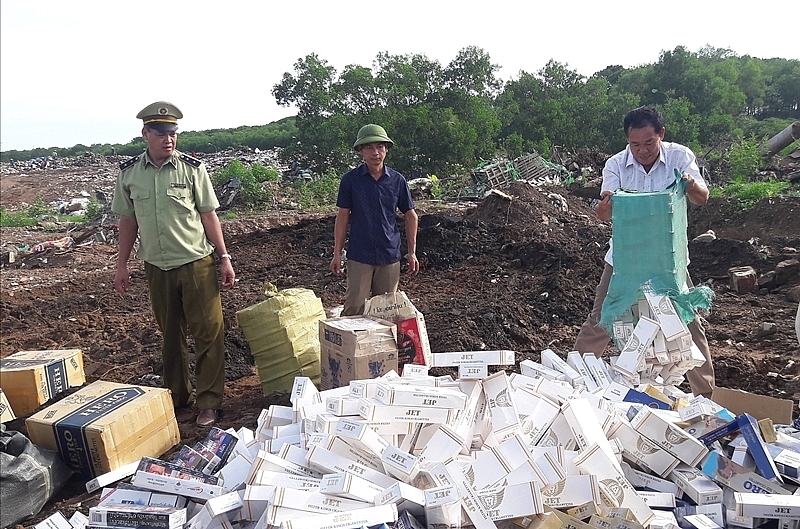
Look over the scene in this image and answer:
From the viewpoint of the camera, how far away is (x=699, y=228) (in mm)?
10406

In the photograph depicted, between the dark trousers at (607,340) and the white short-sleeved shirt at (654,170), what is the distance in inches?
12.6

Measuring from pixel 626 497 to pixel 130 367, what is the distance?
175 inches

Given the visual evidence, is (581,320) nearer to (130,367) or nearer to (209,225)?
(209,225)

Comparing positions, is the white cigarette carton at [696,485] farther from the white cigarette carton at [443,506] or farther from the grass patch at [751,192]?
the grass patch at [751,192]

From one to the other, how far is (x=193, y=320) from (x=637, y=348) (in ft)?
8.88

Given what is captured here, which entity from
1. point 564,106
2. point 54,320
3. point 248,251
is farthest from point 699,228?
point 564,106

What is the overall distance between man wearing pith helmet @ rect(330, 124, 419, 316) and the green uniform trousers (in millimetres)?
937

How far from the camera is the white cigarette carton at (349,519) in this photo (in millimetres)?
2088

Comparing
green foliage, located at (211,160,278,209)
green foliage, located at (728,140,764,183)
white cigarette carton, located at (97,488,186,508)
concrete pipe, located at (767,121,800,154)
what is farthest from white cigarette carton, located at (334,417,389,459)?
concrete pipe, located at (767,121,800,154)

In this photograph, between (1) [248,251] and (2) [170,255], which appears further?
(1) [248,251]

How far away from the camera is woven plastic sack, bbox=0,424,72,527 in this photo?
2.94 meters

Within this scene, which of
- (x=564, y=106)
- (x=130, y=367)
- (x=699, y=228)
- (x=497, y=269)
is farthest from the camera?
(x=564, y=106)

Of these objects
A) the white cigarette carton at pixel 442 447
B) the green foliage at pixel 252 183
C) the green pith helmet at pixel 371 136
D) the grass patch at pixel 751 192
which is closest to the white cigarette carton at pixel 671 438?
the white cigarette carton at pixel 442 447

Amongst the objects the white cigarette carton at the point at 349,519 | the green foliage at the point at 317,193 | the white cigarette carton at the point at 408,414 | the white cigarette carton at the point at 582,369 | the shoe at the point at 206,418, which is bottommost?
the shoe at the point at 206,418
